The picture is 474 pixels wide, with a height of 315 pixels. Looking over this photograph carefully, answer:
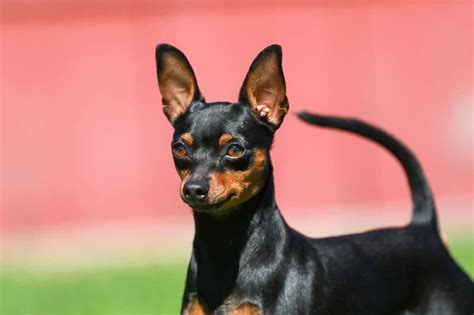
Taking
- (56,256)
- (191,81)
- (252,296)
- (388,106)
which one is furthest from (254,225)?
(388,106)

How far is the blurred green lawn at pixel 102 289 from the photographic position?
31.6 feet

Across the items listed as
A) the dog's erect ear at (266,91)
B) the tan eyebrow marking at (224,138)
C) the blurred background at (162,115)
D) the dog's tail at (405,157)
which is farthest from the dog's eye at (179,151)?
the blurred background at (162,115)

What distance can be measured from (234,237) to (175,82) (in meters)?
0.88

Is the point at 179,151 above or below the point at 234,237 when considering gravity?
above

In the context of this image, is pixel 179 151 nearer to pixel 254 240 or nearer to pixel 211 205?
pixel 211 205

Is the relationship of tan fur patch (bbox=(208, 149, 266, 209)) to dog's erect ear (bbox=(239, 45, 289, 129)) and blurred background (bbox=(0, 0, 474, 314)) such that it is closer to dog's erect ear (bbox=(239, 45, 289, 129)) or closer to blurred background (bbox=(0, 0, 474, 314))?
dog's erect ear (bbox=(239, 45, 289, 129))

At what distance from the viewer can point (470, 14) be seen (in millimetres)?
16172

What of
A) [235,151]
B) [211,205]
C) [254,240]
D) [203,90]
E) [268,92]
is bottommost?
[203,90]

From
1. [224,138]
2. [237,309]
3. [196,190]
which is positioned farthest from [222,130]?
[237,309]

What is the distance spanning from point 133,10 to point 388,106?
4.09 meters

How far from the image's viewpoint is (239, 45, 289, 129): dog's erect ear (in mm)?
5230

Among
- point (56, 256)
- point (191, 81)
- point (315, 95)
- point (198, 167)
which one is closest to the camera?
point (198, 167)

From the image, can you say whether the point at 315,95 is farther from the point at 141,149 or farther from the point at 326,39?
the point at 141,149

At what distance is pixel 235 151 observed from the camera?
197 inches
